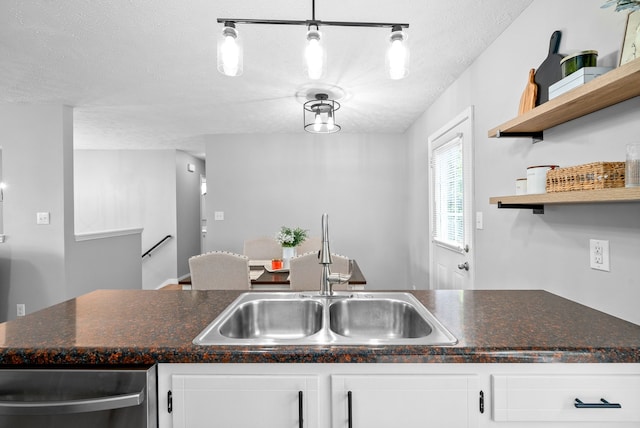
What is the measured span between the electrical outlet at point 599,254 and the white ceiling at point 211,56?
4.35 feet

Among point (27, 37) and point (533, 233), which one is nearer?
point (533, 233)

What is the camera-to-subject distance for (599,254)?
1.29m

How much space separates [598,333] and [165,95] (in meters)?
3.45

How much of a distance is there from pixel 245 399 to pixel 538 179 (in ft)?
4.79

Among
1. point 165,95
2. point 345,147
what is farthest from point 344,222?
point 165,95

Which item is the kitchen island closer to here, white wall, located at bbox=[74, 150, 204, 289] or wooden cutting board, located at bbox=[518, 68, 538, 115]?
wooden cutting board, located at bbox=[518, 68, 538, 115]

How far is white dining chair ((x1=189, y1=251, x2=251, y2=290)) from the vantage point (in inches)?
95.5

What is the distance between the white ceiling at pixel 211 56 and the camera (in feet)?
5.90

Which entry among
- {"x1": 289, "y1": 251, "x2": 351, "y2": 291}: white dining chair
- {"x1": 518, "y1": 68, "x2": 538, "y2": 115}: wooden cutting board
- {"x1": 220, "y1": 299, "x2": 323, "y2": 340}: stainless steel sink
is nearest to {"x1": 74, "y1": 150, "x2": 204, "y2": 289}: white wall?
{"x1": 289, "y1": 251, "x2": 351, "y2": 291}: white dining chair

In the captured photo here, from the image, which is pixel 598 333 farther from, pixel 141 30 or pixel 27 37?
pixel 27 37

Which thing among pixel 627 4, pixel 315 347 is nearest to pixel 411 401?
pixel 315 347

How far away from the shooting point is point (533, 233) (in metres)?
1.74

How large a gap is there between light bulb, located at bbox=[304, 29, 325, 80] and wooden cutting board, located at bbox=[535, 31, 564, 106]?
41.8 inches

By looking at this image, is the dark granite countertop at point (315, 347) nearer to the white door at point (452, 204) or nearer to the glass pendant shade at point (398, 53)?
the glass pendant shade at point (398, 53)
